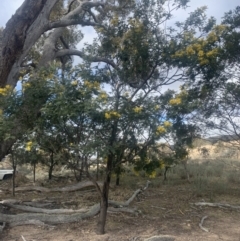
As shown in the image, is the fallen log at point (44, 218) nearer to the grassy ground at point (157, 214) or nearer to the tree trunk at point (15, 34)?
the grassy ground at point (157, 214)

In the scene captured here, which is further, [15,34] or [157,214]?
[157,214]

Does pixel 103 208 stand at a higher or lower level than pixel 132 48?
lower

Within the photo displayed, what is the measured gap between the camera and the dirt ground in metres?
7.54

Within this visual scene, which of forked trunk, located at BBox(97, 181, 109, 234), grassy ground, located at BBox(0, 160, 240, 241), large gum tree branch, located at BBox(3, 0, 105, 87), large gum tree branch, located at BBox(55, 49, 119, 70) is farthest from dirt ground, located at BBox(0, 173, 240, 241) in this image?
large gum tree branch, located at BBox(55, 49, 119, 70)

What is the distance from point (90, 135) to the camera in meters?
→ 6.64

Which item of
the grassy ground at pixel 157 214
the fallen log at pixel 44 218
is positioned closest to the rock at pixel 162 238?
the grassy ground at pixel 157 214

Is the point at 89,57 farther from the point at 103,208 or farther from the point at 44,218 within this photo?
the point at 44,218

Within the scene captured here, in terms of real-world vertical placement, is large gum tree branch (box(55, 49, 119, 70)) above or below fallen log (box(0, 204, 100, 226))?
above

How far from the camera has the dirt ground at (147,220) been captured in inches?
297

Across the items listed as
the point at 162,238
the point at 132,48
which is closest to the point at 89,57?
the point at 132,48

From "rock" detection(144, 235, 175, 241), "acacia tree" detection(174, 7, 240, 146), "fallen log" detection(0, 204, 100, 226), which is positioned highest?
"acacia tree" detection(174, 7, 240, 146)

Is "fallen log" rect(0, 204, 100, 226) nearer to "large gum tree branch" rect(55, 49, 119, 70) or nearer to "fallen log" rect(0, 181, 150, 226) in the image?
"fallen log" rect(0, 181, 150, 226)

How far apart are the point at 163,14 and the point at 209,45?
135cm

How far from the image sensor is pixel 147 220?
880 centimetres
